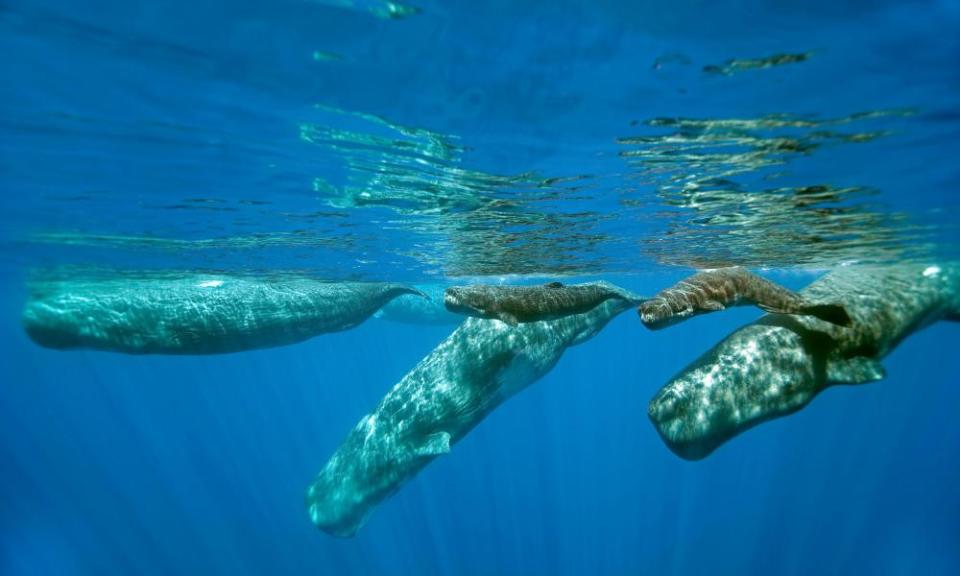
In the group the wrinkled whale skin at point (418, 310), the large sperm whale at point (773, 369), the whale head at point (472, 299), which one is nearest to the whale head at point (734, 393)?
the large sperm whale at point (773, 369)

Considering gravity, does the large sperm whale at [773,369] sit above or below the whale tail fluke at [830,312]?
below

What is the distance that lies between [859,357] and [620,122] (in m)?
4.35

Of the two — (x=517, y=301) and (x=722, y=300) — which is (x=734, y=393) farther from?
(x=517, y=301)

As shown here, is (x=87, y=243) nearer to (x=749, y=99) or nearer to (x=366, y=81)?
(x=366, y=81)

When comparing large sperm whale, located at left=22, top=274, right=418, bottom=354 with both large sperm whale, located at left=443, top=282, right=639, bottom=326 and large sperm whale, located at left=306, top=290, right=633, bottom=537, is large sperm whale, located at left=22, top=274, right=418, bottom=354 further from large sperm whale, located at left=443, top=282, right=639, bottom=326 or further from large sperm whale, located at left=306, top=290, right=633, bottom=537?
large sperm whale, located at left=443, top=282, right=639, bottom=326

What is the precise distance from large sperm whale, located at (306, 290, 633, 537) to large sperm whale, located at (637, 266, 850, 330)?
4.70 metres

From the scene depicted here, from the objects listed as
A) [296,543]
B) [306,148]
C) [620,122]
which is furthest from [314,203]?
[296,543]

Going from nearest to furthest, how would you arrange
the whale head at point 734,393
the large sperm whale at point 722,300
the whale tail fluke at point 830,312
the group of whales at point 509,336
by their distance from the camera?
the large sperm whale at point 722,300
the whale tail fluke at point 830,312
the group of whales at point 509,336
the whale head at point 734,393

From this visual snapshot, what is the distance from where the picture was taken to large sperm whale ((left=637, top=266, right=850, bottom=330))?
162 inches

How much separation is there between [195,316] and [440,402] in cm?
566

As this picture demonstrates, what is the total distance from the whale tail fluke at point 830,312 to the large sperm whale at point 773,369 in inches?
61.5

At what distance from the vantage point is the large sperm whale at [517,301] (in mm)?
4336

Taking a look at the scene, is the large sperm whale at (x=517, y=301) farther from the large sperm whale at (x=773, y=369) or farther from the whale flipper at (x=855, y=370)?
the whale flipper at (x=855, y=370)

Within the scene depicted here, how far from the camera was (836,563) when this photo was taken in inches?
1284
